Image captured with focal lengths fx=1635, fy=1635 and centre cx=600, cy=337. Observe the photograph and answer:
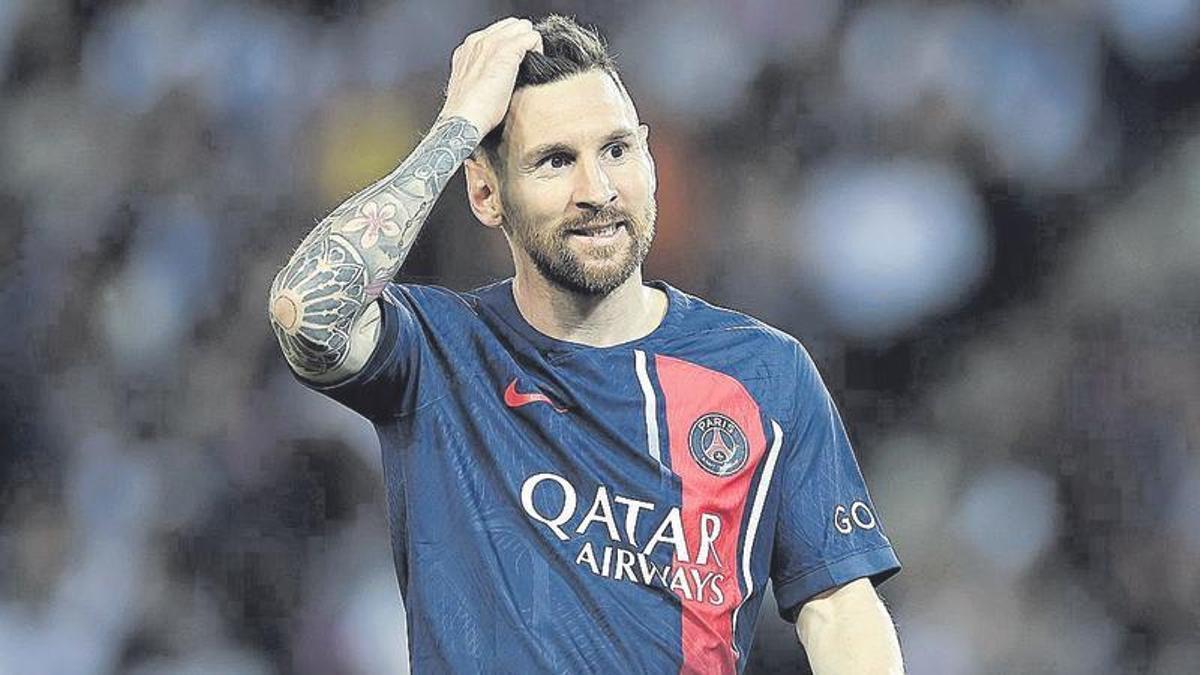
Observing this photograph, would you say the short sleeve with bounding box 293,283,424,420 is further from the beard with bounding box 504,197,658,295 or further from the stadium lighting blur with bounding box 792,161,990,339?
the stadium lighting blur with bounding box 792,161,990,339

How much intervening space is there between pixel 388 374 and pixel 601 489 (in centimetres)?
30

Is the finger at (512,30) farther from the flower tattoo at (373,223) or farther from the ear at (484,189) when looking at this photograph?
the flower tattoo at (373,223)

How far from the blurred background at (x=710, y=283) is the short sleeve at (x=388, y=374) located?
1229 millimetres

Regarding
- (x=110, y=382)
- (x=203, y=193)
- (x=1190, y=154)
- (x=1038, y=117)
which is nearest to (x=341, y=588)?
(x=110, y=382)

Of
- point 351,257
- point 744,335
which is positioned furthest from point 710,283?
point 351,257

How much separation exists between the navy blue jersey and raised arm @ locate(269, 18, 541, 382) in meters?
0.07

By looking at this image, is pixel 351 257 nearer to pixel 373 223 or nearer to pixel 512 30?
pixel 373 223

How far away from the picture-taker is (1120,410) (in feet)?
10.5

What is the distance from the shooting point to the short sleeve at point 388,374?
6.46ft

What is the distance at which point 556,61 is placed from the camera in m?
2.13

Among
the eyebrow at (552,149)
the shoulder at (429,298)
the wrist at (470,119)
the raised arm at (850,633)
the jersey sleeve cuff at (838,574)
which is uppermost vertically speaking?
the wrist at (470,119)

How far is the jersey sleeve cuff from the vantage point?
80.2 inches

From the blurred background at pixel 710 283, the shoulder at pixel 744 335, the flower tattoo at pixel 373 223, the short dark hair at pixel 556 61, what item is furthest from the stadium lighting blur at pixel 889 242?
the flower tattoo at pixel 373 223

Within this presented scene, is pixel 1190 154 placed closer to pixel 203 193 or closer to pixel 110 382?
pixel 203 193
